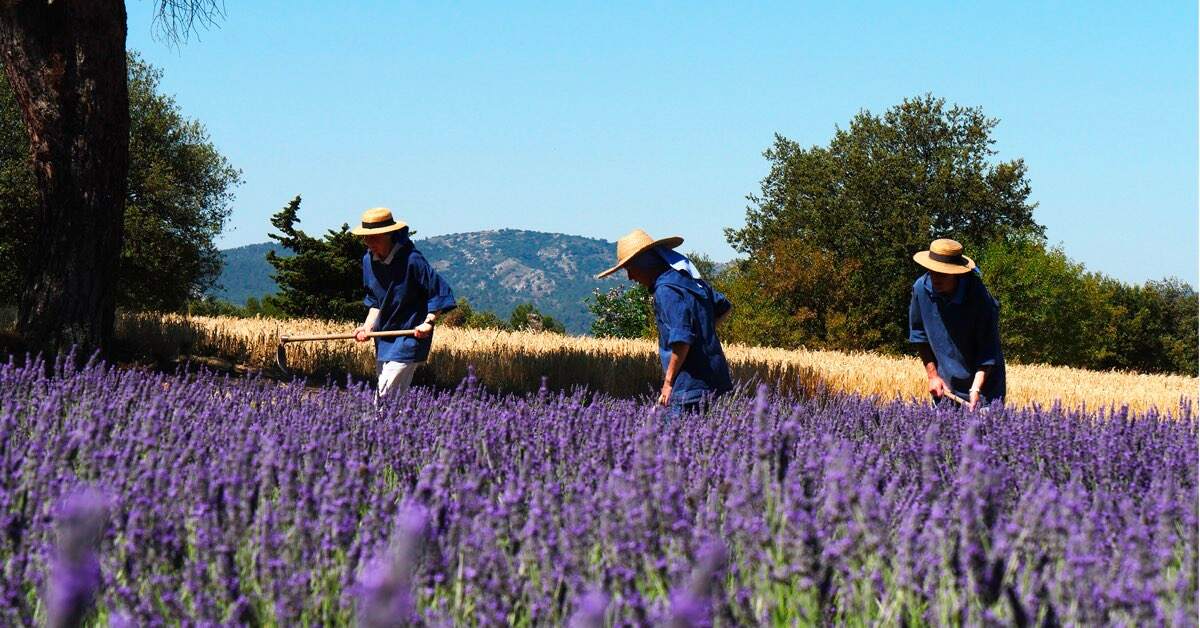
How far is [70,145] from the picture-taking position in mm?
10281

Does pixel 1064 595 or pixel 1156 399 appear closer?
pixel 1064 595

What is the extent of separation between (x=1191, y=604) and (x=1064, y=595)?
0.23m

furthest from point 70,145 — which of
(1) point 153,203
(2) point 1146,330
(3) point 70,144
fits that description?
(2) point 1146,330

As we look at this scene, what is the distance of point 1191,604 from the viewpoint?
2166 mm

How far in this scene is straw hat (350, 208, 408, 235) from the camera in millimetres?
7164

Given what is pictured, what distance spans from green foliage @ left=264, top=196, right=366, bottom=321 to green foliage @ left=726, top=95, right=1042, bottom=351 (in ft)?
47.5

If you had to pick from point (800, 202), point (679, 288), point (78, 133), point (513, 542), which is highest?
point (800, 202)

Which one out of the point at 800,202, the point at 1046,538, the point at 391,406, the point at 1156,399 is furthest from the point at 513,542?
the point at 800,202

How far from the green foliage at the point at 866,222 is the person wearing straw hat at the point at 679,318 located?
3212 centimetres

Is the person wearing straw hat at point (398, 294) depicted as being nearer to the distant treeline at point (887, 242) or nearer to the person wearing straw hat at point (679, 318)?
the person wearing straw hat at point (679, 318)

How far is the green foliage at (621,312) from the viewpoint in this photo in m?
56.9

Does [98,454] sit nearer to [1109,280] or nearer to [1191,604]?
[1191,604]

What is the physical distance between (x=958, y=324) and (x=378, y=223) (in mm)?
3659

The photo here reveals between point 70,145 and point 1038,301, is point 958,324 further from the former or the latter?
point 1038,301
